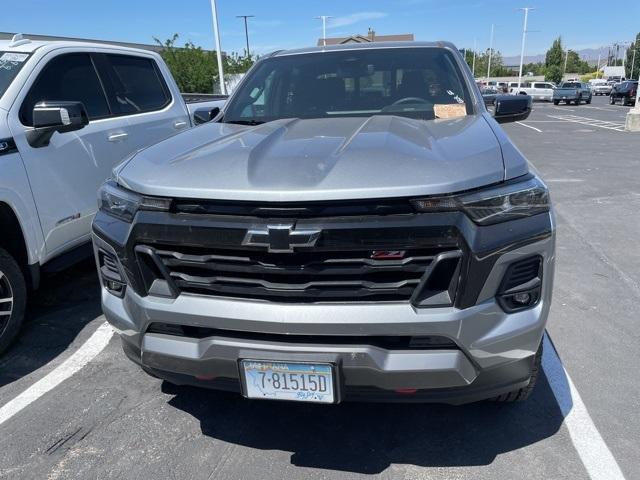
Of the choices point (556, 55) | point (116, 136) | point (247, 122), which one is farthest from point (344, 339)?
point (556, 55)

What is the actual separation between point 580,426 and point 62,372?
307cm

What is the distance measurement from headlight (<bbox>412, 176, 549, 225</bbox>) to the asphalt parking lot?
1220 millimetres

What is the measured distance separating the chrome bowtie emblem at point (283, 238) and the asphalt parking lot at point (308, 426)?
1.14 m

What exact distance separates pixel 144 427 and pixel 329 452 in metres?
1.01

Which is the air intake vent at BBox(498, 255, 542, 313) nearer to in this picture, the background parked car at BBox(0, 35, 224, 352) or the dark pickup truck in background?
the background parked car at BBox(0, 35, 224, 352)

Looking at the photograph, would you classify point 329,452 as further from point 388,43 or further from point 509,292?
point 388,43

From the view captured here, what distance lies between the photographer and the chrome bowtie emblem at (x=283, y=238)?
6.49ft

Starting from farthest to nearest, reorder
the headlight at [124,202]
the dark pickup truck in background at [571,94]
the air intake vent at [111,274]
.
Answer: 1. the dark pickup truck in background at [571,94]
2. the air intake vent at [111,274]
3. the headlight at [124,202]

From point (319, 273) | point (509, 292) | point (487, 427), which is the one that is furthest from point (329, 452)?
point (509, 292)

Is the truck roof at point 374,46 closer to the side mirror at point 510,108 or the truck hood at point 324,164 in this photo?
the side mirror at point 510,108

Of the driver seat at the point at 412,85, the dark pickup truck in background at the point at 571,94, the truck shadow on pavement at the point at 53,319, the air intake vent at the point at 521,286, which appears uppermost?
the driver seat at the point at 412,85

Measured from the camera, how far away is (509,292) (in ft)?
6.56

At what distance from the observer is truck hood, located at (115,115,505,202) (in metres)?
1.98

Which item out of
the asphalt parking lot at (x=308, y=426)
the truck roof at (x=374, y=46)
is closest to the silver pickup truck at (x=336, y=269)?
the asphalt parking lot at (x=308, y=426)
